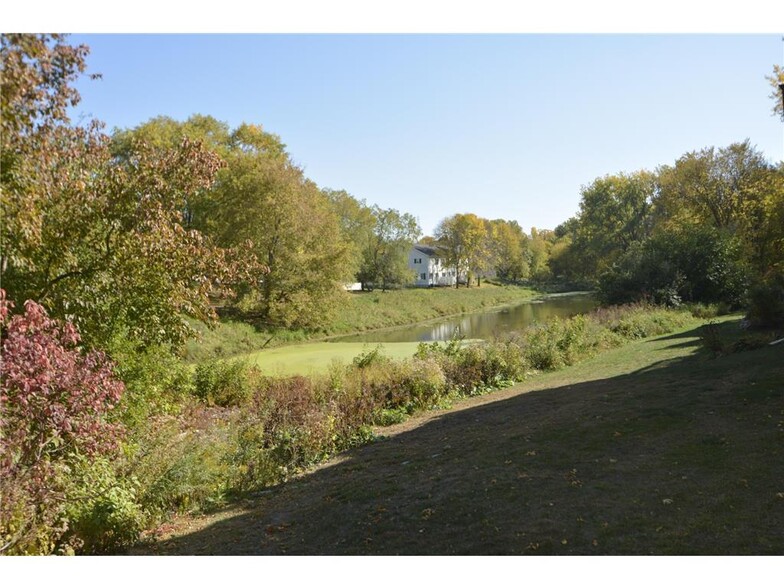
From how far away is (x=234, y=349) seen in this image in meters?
26.8

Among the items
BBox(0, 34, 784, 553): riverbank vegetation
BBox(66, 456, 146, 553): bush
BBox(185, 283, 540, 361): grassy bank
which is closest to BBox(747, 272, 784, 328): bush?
BBox(0, 34, 784, 553): riverbank vegetation

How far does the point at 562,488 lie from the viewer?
584cm

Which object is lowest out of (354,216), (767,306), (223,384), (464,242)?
(223,384)

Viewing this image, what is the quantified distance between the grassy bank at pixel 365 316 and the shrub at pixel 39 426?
297 cm

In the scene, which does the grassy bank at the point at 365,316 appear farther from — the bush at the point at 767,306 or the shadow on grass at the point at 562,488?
the bush at the point at 767,306

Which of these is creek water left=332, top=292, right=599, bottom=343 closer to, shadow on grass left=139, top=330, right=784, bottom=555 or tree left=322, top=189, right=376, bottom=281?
tree left=322, top=189, right=376, bottom=281

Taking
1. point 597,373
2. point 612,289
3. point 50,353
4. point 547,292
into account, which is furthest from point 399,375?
point 547,292

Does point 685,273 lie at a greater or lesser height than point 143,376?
greater

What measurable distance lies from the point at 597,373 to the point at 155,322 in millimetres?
11250

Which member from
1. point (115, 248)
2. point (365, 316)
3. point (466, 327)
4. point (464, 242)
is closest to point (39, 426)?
point (115, 248)

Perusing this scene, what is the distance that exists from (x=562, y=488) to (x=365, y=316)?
33828 mm

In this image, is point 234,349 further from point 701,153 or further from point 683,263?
point 701,153

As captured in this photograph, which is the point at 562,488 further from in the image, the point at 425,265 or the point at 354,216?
the point at 425,265

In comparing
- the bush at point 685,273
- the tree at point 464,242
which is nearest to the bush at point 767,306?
the bush at point 685,273
